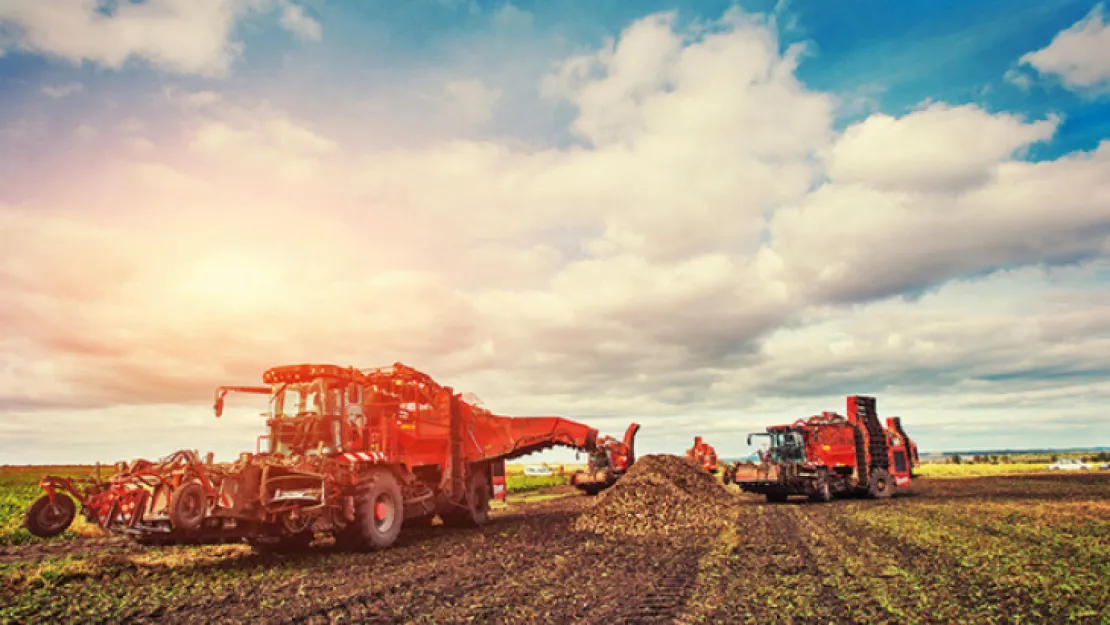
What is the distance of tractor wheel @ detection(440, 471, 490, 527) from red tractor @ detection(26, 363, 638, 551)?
37 millimetres

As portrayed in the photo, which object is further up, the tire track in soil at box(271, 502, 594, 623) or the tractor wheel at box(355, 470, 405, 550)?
the tractor wheel at box(355, 470, 405, 550)

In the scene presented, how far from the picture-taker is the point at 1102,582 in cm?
1048

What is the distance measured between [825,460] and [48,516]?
2589cm

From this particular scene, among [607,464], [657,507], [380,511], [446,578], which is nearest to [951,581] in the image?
[446,578]

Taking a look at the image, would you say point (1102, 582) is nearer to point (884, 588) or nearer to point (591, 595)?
point (884, 588)

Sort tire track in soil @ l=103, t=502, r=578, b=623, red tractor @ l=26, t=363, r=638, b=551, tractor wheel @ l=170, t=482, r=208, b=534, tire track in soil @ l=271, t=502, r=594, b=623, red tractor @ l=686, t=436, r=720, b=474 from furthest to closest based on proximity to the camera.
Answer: red tractor @ l=686, t=436, r=720, b=474, red tractor @ l=26, t=363, r=638, b=551, tractor wheel @ l=170, t=482, r=208, b=534, tire track in soil @ l=103, t=502, r=578, b=623, tire track in soil @ l=271, t=502, r=594, b=623

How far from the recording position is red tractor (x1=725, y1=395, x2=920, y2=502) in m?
27.1

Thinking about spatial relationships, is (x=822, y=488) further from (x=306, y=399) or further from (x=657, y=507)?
(x=306, y=399)

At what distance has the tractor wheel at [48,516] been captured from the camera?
11.3 metres

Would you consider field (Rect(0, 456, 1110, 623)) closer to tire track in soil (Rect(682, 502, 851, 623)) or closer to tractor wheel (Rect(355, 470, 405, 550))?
tire track in soil (Rect(682, 502, 851, 623))

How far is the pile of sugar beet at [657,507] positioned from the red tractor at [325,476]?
308cm

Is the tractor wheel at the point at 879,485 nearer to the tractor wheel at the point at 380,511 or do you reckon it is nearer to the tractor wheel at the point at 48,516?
the tractor wheel at the point at 380,511

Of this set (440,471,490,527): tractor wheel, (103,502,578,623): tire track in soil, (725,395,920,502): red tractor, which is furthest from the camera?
(725,395,920,502): red tractor

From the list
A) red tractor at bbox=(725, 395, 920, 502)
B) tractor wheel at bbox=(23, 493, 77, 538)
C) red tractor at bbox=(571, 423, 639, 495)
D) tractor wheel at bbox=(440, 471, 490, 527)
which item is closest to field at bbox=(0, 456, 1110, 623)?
tractor wheel at bbox=(440, 471, 490, 527)
